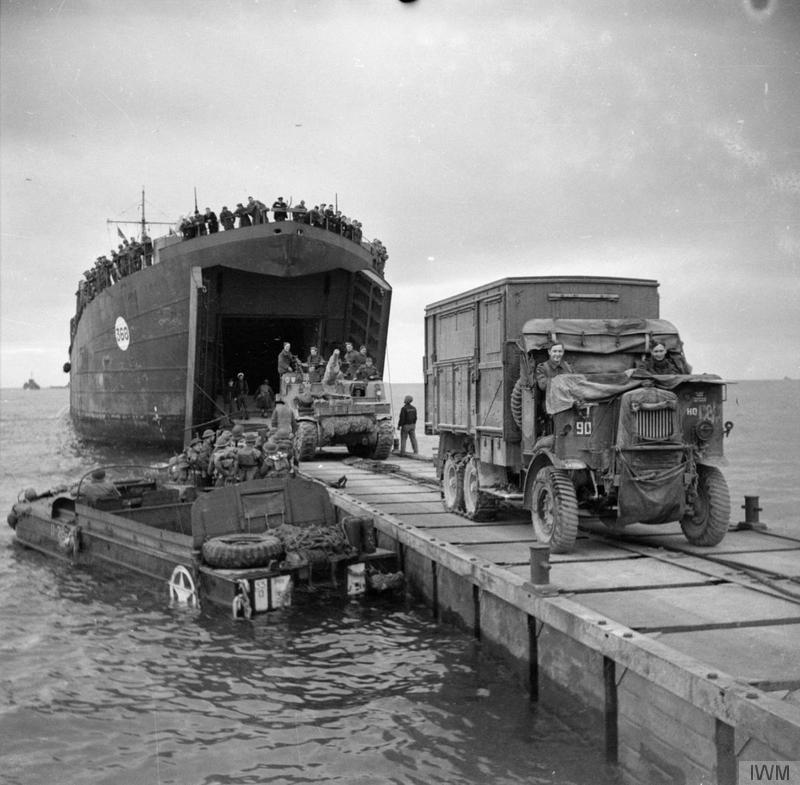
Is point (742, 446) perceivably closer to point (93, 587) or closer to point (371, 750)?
point (93, 587)

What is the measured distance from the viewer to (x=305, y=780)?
5914 millimetres

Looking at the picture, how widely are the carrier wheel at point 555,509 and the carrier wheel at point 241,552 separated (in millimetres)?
2869

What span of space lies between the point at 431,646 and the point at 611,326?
3801 mm

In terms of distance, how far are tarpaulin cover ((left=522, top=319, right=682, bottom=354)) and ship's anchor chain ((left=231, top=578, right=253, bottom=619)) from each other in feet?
12.5

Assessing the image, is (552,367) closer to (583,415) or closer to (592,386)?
(592,386)

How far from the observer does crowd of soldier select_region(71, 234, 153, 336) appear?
27.4 meters

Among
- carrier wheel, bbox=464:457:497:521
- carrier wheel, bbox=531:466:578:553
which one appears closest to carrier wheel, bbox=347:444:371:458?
carrier wheel, bbox=464:457:497:521

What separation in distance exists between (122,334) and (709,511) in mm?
24183

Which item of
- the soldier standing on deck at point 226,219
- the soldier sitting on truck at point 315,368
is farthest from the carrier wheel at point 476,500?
the soldier standing on deck at point 226,219

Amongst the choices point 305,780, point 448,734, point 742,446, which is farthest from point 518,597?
point 742,446

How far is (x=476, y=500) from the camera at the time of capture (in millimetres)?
10531

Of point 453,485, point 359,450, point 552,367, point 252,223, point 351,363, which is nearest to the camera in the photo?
point 552,367

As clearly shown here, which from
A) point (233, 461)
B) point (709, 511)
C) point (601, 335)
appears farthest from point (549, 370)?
point (233, 461)

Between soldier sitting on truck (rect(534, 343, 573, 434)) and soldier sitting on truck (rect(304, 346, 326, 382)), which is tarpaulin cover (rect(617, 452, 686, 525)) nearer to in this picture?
soldier sitting on truck (rect(534, 343, 573, 434))
